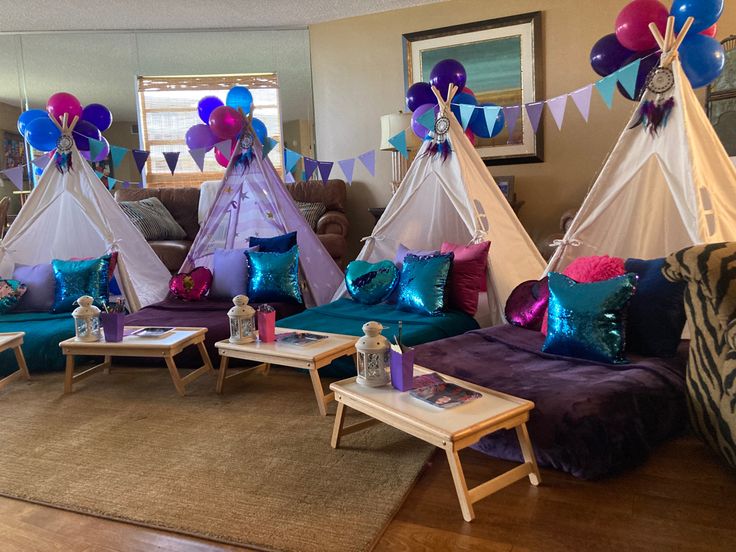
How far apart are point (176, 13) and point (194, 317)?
3.32 meters

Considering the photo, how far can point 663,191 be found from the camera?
3.18 meters

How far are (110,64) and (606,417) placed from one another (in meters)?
6.12

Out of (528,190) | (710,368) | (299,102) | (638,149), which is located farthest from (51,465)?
(299,102)

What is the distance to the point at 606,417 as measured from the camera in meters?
1.99

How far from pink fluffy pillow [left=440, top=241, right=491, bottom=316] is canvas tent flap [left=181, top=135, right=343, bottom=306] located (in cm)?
115

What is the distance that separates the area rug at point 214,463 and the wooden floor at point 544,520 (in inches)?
2.4

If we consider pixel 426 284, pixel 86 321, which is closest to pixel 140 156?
pixel 86 321

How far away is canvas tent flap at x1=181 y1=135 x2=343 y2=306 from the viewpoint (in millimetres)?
4406

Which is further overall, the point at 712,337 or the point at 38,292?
the point at 38,292

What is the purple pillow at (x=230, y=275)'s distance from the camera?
4.11 m

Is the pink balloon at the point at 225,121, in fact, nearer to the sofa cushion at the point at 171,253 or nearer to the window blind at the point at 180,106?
the sofa cushion at the point at 171,253

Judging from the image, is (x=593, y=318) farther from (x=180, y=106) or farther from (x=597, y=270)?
(x=180, y=106)

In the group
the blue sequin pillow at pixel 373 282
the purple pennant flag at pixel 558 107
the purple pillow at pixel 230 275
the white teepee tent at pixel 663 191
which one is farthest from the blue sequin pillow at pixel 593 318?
the purple pillow at pixel 230 275

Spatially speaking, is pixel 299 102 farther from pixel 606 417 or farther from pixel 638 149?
pixel 606 417
